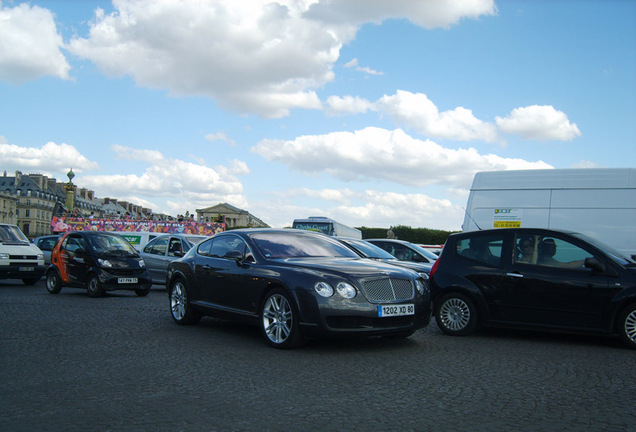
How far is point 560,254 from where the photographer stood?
855 centimetres

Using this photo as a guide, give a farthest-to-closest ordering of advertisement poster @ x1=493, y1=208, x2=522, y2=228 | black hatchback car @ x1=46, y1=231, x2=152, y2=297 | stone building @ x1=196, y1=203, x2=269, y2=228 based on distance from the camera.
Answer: stone building @ x1=196, y1=203, x2=269, y2=228, black hatchback car @ x1=46, y1=231, x2=152, y2=297, advertisement poster @ x1=493, y1=208, x2=522, y2=228

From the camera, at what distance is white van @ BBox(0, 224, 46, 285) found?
18.6 meters

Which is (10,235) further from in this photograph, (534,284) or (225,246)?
(534,284)

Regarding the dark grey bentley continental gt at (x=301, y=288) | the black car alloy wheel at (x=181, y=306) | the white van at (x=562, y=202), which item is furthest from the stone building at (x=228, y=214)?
the dark grey bentley continental gt at (x=301, y=288)

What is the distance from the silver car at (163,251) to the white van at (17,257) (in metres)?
3.24

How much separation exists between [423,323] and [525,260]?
6.35ft

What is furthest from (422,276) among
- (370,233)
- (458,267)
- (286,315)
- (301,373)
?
(370,233)

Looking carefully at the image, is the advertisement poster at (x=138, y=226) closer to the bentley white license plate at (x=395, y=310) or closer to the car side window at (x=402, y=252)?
the car side window at (x=402, y=252)

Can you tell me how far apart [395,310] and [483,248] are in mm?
2401

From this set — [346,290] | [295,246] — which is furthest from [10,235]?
[346,290]

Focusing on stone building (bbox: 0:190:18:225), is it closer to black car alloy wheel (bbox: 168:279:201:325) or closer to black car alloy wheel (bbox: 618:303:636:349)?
black car alloy wheel (bbox: 168:279:201:325)

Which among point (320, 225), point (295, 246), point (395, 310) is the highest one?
point (320, 225)

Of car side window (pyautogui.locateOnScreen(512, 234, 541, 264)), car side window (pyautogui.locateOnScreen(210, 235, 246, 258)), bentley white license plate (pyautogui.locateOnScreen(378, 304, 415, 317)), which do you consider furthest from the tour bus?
bentley white license plate (pyautogui.locateOnScreen(378, 304, 415, 317))

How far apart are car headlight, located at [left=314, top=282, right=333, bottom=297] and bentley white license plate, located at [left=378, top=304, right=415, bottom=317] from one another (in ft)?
2.01
